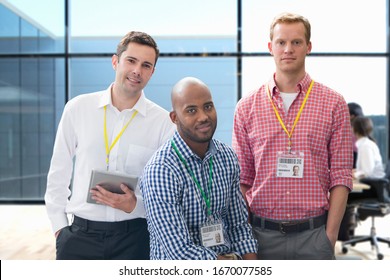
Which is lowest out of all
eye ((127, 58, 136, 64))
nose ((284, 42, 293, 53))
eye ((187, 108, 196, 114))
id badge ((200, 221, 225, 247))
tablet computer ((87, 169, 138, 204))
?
id badge ((200, 221, 225, 247))

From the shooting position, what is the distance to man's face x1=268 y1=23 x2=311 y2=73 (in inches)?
58.2

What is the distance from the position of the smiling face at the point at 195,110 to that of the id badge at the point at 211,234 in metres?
0.25

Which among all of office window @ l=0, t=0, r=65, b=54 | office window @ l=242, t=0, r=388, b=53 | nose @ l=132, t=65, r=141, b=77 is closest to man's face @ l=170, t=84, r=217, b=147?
nose @ l=132, t=65, r=141, b=77

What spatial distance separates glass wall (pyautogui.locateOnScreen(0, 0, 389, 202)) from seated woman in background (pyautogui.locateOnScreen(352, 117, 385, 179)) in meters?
1.34

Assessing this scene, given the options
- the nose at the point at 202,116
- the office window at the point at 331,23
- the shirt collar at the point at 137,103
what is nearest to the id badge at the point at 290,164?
the nose at the point at 202,116

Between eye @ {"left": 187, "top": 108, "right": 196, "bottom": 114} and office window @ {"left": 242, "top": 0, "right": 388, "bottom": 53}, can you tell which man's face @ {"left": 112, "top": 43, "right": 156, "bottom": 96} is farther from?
office window @ {"left": 242, "top": 0, "right": 388, "bottom": 53}

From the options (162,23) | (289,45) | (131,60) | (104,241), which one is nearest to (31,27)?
(162,23)

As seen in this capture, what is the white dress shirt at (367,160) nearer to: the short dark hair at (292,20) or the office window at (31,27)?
the short dark hair at (292,20)

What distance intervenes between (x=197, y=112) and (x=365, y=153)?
2.99 metres

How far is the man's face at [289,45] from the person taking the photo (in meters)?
1.48
